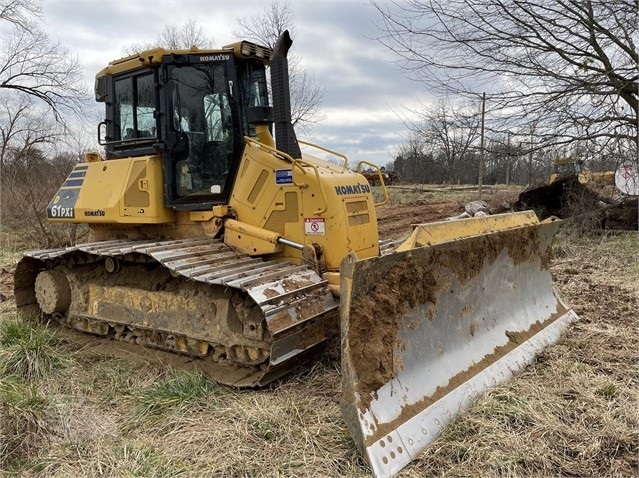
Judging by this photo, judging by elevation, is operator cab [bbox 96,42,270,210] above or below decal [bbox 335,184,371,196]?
above

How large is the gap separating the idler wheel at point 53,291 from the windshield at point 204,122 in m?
1.71

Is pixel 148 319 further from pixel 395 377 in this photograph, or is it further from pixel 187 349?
pixel 395 377

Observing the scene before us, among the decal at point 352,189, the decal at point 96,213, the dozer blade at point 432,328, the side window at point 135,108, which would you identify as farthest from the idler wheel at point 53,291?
the dozer blade at point 432,328

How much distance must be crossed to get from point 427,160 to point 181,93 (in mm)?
38604

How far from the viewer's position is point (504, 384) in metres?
3.81

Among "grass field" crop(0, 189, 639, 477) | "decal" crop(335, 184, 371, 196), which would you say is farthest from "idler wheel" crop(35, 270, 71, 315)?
"decal" crop(335, 184, 371, 196)

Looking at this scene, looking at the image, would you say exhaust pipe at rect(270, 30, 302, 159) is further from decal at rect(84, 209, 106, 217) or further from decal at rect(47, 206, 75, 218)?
decal at rect(47, 206, 75, 218)

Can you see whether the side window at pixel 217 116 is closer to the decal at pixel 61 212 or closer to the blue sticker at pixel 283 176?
the blue sticker at pixel 283 176

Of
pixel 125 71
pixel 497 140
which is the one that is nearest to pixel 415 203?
pixel 497 140

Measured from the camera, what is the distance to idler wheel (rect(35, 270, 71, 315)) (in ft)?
17.6

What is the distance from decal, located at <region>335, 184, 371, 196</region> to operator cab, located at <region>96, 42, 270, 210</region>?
1.04m

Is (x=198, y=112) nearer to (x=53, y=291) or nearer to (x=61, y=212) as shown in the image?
(x=61, y=212)

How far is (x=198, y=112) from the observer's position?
16.4 ft

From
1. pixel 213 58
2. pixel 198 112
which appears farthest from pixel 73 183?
pixel 213 58
